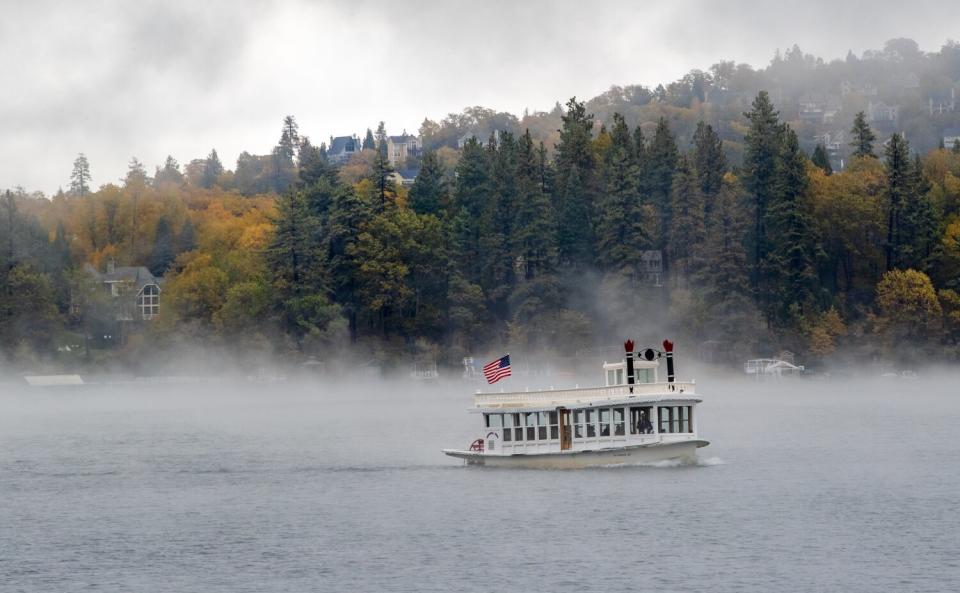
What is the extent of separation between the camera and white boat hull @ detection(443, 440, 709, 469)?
81.9m

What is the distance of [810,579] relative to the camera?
58969 millimetres

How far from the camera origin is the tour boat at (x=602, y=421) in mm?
81312

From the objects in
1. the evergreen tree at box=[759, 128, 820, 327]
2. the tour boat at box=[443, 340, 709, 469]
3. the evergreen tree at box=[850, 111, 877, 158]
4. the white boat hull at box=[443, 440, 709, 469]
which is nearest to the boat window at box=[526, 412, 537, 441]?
the tour boat at box=[443, 340, 709, 469]

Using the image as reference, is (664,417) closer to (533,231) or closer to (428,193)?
(533,231)

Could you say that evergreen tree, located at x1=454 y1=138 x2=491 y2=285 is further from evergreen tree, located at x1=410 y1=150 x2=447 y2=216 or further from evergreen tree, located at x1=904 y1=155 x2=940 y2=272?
evergreen tree, located at x1=904 y1=155 x2=940 y2=272

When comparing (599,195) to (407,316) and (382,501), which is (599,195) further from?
(382,501)

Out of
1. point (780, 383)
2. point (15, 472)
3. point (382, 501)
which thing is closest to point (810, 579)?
point (382, 501)

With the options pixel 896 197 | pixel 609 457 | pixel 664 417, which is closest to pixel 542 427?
pixel 609 457

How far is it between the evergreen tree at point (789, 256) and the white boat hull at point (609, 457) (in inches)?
3494

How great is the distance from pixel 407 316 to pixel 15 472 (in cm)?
8715

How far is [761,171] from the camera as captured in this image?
17788 cm

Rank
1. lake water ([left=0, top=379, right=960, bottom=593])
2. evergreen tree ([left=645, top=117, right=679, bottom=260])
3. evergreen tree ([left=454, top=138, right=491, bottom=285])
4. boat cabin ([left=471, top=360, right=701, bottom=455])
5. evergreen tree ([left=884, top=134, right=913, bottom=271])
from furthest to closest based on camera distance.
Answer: evergreen tree ([left=454, top=138, right=491, bottom=285]) < evergreen tree ([left=645, top=117, right=679, bottom=260]) < evergreen tree ([left=884, top=134, right=913, bottom=271]) < boat cabin ([left=471, top=360, right=701, bottom=455]) < lake water ([left=0, top=379, right=960, bottom=593])

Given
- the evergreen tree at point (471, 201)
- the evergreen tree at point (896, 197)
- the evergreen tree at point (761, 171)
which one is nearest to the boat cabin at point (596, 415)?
the evergreen tree at point (761, 171)

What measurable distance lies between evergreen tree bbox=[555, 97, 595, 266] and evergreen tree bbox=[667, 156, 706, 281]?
9493 millimetres
